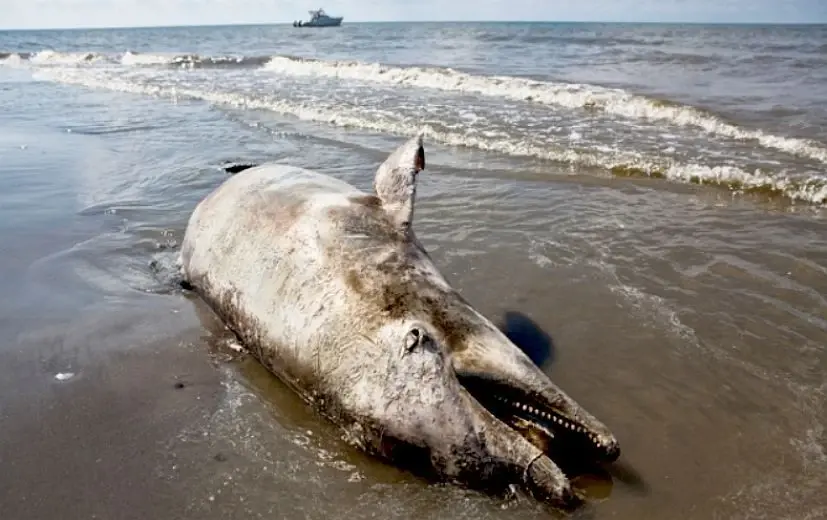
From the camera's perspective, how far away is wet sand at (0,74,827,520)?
3127mm

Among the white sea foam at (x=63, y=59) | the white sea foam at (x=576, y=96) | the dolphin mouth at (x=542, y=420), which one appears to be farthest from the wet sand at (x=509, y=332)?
the white sea foam at (x=63, y=59)

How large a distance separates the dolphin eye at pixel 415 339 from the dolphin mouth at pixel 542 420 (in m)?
0.27

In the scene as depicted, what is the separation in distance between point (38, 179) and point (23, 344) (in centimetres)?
475

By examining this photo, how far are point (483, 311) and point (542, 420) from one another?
63.7 inches

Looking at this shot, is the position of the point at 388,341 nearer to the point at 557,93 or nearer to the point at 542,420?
the point at 542,420

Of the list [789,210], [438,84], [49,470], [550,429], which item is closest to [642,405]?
[550,429]

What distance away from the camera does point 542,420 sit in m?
3.27

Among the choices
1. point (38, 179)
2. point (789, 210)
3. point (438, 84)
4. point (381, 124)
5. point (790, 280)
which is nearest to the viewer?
point (790, 280)

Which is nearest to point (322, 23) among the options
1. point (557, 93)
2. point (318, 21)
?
point (318, 21)

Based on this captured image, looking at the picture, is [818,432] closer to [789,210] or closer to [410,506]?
[410,506]

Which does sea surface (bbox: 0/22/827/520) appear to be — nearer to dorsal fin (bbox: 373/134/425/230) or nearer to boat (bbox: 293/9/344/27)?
dorsal fin (bbox: 373/134/425/230)

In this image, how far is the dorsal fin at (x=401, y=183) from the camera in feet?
13.4

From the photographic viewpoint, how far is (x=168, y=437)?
3.56 m

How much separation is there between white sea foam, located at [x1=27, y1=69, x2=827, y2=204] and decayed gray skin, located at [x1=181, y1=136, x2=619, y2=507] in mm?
5006
